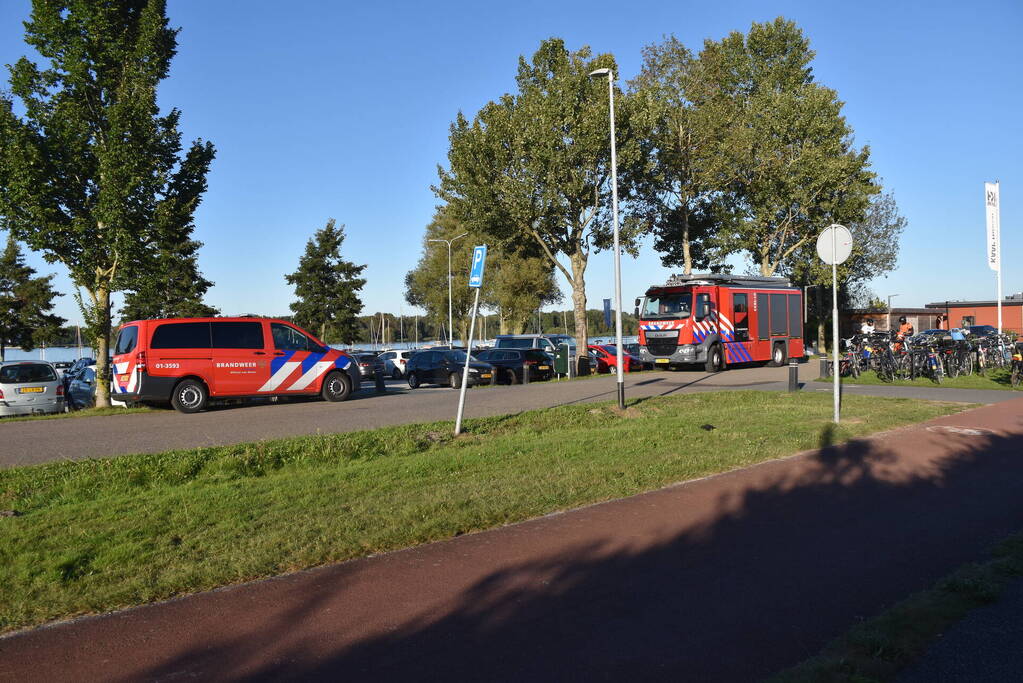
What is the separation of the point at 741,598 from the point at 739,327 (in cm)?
2328

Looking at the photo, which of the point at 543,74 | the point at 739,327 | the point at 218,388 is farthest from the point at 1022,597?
the point at 543,74

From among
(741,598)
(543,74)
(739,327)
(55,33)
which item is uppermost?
(543,74)

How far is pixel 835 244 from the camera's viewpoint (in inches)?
488

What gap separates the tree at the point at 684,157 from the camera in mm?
34875

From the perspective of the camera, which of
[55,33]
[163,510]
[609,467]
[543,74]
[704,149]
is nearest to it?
[163,510]

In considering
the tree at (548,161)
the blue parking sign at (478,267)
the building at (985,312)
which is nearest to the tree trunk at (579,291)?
the tree at (548,161)

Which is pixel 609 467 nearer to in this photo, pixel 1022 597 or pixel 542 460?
pixel 542 460

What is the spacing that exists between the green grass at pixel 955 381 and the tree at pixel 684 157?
1359cm

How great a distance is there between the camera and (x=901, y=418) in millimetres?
13375

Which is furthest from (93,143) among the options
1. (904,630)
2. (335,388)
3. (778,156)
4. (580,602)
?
(778,156)

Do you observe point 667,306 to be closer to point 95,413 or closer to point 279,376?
point 279,376

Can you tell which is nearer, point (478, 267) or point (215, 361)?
point (478, 267)

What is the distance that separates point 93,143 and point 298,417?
25.6 feet

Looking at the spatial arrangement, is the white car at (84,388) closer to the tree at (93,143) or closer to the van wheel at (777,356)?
the tree at (93,143)
